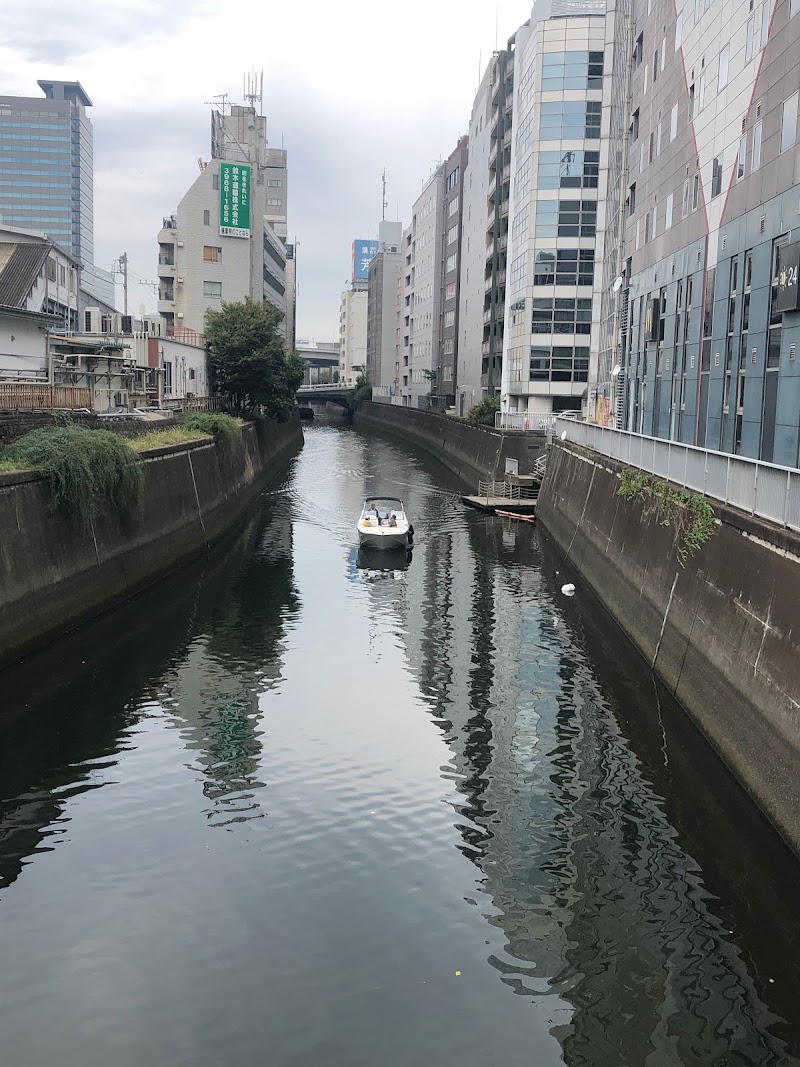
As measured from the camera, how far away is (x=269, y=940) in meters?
11.9

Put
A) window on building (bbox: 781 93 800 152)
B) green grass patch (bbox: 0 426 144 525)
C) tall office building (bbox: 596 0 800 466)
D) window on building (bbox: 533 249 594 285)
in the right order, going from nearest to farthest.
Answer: green grass patch (bbox: 0 426 144 525) → window on building (bbox: 781 93 800 152) → tall office building (bbox: 596 0 800 466) → window on building (bbox: 533 249 594 285)

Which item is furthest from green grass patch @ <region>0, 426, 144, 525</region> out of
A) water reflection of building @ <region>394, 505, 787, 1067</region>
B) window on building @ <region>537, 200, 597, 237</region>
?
window on building @ <region>537, 200, 597, 237</region>

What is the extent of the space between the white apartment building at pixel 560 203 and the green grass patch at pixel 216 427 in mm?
33614

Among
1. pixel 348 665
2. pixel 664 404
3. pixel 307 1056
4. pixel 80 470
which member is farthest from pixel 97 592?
pixel 664 404

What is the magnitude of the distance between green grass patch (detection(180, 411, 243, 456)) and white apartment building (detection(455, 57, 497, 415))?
2125 inches

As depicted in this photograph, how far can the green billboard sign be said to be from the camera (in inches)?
3647

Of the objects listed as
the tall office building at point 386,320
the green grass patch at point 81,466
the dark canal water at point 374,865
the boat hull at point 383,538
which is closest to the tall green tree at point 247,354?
the boat hull at point 383,538

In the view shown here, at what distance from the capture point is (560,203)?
75.7 meters

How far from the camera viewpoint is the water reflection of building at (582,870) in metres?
10.7

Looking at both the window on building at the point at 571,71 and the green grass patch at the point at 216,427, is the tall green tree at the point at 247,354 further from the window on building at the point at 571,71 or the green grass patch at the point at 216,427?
the window on building at the point at 571,71

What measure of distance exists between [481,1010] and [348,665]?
45.1 feet

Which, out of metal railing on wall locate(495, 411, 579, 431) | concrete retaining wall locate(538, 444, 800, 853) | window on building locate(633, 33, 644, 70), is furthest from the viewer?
metal railing on wall locate(495, 411, 579, 431)

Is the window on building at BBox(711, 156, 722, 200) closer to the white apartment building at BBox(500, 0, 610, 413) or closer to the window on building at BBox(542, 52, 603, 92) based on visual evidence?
the white apartment building at BBox(500, 0, 610, 413)

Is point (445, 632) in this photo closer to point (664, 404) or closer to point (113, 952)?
point (113, 952)
